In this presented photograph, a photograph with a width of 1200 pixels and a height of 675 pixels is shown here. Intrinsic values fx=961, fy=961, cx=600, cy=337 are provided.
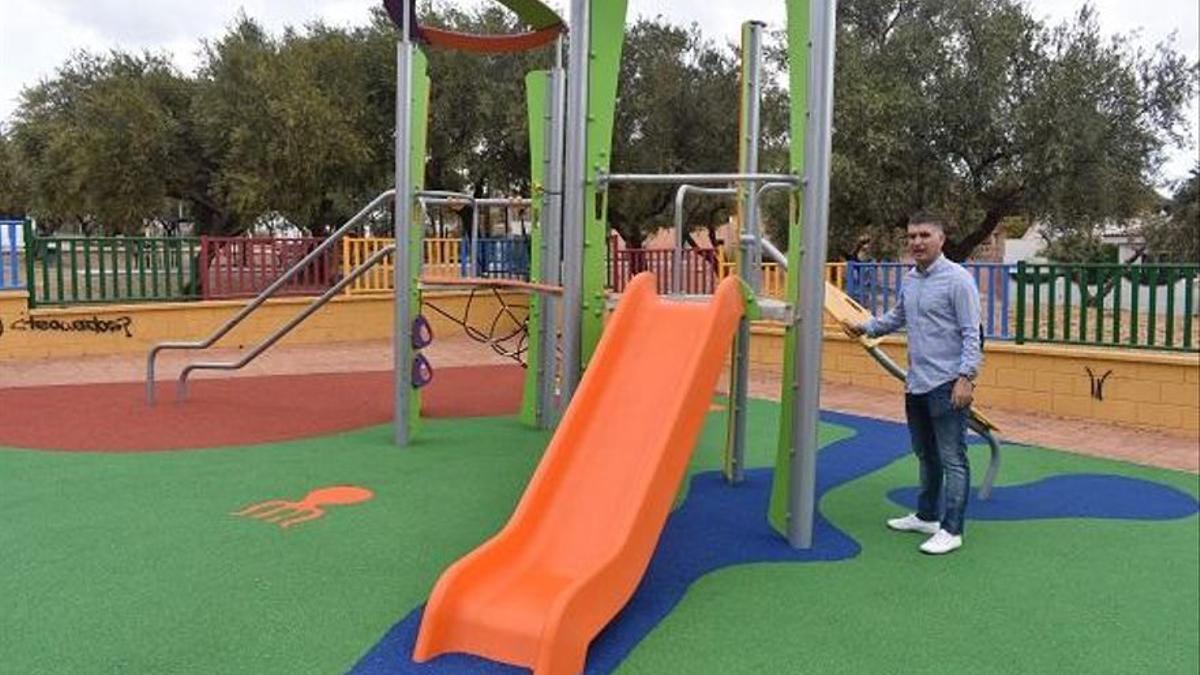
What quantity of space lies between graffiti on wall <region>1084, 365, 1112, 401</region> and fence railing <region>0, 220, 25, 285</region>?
38.3 ft

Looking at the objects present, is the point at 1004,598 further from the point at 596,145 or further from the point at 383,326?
the point at 383,326

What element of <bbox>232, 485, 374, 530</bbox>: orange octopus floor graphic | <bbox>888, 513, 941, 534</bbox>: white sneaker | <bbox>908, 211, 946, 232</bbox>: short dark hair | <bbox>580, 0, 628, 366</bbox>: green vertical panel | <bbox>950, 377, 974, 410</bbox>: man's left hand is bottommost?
<bbox>232, 485, 374, 530</bbox>: orange octopus floor graphic

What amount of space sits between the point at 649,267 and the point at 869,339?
33.4 ft

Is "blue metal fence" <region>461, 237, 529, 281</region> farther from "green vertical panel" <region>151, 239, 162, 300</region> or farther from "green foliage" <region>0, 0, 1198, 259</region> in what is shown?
"green foliage" <region>0, 0, 1198, 259</region>

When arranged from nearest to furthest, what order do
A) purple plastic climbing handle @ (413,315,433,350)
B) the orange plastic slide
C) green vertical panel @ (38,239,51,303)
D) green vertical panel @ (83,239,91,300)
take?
the orange plastic slide < purple plastic climbing handle @ (413,315,433,350) < green vertical panel @ (38,239,51,303) < green vertical panel @ (83,239,91,300)

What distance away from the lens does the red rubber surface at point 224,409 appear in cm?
695

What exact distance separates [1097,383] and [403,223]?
19.4ft

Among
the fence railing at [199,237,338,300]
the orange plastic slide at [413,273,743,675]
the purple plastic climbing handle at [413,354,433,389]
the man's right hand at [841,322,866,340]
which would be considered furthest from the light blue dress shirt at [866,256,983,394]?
the fence railing at [199,237,338,300]

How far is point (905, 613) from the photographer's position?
3672mm

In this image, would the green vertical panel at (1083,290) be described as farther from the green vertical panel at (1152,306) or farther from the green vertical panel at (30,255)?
the green vertical panel at (30,255)

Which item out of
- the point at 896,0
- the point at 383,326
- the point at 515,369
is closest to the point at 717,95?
the point at 896,0

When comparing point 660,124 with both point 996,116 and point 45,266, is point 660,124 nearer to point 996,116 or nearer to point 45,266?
point 996,116

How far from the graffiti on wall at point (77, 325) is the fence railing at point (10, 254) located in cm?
47

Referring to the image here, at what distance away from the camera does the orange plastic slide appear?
10.5 ft
